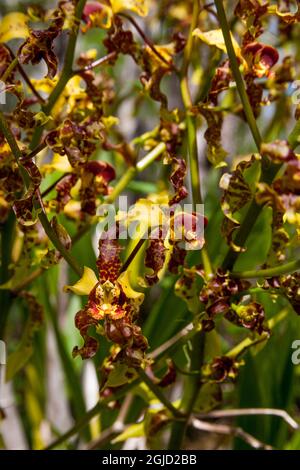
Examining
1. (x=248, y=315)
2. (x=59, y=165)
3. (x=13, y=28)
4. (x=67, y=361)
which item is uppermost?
(x=13, y=28)

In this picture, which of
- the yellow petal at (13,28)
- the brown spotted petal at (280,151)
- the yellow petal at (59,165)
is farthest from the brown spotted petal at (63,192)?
the brown spotted petal at (280,151)

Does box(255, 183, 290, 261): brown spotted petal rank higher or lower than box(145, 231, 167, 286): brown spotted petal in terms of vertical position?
higher

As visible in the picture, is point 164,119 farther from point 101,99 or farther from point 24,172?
point 24,172

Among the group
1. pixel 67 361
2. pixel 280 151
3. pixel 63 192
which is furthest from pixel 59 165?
pixel 67 361

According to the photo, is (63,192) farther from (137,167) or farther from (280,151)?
(280,151)

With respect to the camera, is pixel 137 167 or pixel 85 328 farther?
pixel 137 167

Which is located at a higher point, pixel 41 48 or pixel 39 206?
pixel 41 48

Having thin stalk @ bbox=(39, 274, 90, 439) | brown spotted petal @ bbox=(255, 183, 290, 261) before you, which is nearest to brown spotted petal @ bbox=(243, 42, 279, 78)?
brown spotted petal @ bbox=(255, 183, 290, 261)

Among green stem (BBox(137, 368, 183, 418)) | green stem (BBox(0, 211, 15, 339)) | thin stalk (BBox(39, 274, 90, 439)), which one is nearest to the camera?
green stem (BBox(137, 368, 183, 418))

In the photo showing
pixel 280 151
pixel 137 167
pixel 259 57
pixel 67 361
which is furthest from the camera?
pixel 67 361

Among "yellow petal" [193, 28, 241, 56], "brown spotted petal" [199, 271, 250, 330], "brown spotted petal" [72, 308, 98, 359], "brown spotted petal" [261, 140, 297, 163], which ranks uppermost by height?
"yellow petal" [193, 28, 241, 56]

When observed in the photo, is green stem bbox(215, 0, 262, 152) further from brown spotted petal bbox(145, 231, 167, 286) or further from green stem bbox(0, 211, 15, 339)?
green stem bbox(0, 211, 15, 339)

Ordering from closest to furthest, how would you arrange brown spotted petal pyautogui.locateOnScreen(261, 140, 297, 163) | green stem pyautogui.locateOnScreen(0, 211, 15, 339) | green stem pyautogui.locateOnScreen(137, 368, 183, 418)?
brown spotted petal pyautogui.locateOnScreen(261, 140, 297, 163) → green stem pyautogui.locateOnScreen(137, 368, 183, 418) → green stem pyautogui.locateOnScreen(0, 211, 15, 339)
